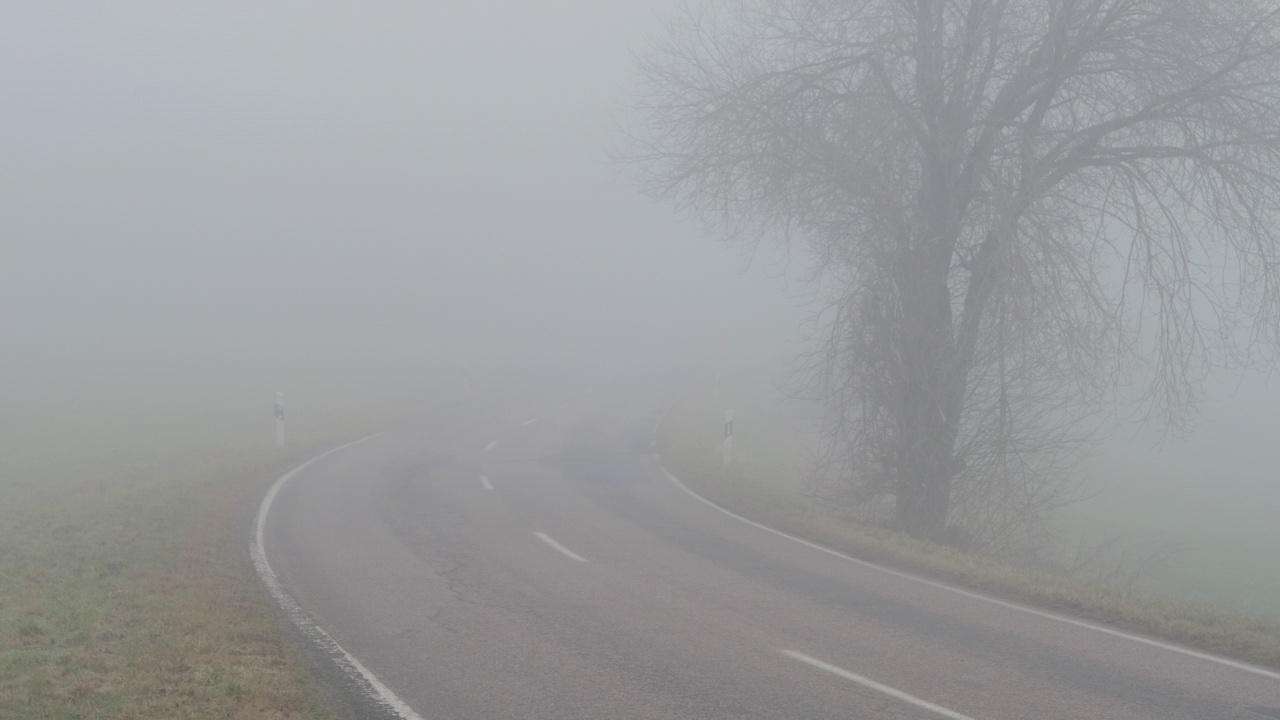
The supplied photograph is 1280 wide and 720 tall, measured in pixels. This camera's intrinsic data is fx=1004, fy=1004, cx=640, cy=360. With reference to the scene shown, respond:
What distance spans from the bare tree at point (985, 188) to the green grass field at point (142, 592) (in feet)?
26.0

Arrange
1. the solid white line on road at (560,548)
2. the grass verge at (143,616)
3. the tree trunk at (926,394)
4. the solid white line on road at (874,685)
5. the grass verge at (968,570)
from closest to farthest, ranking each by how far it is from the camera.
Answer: the grass verge at (143,616) < the solid white line on road at (874,685) < the grass verge at (968,570) < the solid white line on road at (560,548) < the tree trunk at (926,394)

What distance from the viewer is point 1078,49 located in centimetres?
1192

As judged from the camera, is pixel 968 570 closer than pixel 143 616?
No

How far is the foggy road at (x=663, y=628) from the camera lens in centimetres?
615

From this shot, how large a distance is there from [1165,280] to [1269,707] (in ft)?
23.4

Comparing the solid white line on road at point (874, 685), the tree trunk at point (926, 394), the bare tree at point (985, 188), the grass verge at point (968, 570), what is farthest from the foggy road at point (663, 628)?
the bare tree at point (985, 188)

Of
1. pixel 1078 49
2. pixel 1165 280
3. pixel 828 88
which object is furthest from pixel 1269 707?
pixel 828 88

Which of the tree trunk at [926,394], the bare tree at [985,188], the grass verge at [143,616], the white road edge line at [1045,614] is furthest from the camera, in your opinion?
the tree trunk at [926,394]

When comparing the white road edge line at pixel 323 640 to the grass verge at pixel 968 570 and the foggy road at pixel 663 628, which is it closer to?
the foggy road at pixel 663 628

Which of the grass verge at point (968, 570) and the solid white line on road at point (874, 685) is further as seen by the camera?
the grass verge at point (968, 570)

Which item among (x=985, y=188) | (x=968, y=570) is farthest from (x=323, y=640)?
(x=985, y=188)

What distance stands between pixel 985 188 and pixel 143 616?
10.5m

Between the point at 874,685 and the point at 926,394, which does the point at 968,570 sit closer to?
the point at 926,394

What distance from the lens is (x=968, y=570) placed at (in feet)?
34.3
